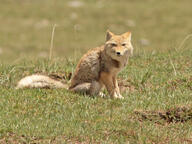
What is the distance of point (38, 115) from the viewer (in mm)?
7473

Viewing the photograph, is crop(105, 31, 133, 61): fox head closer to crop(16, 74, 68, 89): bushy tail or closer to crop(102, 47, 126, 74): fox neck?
crop(102, 47, 126, 74): fox neck

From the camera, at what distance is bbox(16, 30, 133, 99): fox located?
8.46 meters

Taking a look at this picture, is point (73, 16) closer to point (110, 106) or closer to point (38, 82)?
point (38, 82)

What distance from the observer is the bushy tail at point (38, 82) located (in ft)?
29.1

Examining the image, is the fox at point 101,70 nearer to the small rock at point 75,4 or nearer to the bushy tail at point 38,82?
the bushy tail at point 38,82

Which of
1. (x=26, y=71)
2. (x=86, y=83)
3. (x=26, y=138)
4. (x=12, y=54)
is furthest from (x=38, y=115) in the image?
(x=12, y=54)

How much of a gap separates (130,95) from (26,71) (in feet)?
8.53

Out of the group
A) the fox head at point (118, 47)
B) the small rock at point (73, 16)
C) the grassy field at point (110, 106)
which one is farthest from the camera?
the small rock at point (73, 16)

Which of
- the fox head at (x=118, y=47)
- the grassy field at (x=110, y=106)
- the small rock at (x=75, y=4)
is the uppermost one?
the small rock at (x=75, y=4)

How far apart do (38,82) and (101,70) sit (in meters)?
1.22

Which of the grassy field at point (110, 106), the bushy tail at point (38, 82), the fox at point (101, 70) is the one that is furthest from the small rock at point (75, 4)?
the fox at point (101, 70)

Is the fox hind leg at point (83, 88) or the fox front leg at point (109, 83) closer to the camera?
the fox front leg at point (109, 83)

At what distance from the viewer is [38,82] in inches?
356

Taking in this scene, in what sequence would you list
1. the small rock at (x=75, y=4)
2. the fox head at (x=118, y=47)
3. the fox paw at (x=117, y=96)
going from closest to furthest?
the fox head at (x=118, y=47), the fox paw at (x=117, y=96), the small rock at (x=75, y=4)
